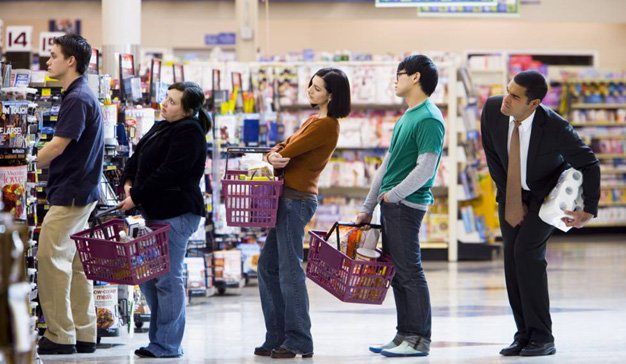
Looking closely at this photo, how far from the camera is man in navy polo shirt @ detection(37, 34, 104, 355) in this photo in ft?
18.3

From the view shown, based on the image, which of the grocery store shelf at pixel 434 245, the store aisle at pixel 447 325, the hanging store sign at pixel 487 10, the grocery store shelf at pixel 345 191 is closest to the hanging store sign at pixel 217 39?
the hanging store sign at pixel 487 10

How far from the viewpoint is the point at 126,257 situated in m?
5.17

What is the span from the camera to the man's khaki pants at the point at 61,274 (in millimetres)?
5613

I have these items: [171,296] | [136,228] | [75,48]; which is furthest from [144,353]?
[75,48]

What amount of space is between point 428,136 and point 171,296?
1531 millimetres

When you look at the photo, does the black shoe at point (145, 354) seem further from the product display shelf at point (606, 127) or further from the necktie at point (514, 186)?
the product display shelf at point (606, 127)

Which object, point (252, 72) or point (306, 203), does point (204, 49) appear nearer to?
point (252, 72)

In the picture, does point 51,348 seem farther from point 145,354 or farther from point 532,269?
point 532,269

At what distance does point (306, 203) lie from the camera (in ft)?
18.3

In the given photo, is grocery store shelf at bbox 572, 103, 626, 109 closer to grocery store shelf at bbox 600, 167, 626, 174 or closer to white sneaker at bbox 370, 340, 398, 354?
grocery store shelf at bbox 600, 167, 626, 174

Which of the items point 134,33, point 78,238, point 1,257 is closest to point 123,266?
point 78,238

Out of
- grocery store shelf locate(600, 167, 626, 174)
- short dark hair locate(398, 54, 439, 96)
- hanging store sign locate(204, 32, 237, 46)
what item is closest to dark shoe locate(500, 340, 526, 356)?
short dark hair locate(398, 54, 439, 96)

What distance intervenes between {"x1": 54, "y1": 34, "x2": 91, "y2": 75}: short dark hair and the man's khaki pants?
73 centimetres

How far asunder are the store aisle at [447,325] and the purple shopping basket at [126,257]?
61cm
